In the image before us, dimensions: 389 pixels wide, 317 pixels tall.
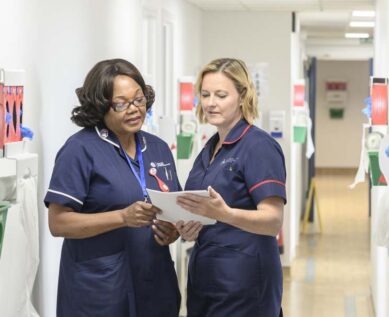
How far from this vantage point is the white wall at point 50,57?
3.49 meters

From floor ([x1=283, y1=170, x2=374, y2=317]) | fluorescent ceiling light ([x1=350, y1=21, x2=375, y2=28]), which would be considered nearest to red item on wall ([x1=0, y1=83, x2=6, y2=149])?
floor ([x1=283, y1=170, x2=374, y2=317])

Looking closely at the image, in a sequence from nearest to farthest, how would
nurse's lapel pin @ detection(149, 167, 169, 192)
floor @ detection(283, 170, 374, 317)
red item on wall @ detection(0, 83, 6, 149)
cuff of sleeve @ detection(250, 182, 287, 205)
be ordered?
cuff of sleeve @ detection(250, 182, 287, 205)
red item on wall @ detection(0, 83, 6, 149)
nurse's lapel pin @ detection(149, 167, 169, 192)
floor @ detection(283, 170, 374, 317)

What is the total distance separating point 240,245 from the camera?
302 cm

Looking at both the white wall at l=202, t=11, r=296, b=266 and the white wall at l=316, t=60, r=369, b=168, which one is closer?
the white wall at l=202, t=11, r=296, b=266

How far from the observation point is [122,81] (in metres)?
3.08

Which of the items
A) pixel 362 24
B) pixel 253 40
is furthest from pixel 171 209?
pixel 362 24

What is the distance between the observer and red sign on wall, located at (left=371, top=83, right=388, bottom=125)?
4.88 m

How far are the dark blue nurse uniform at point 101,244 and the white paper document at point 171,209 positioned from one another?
0.17 meters

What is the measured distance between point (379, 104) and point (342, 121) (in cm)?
1583

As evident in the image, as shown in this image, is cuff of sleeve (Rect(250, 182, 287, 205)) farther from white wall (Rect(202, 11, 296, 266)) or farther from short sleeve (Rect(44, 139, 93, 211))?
white wall (Rect(202, 11, 296, 266))

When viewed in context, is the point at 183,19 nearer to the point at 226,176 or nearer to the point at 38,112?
the point at 38,112

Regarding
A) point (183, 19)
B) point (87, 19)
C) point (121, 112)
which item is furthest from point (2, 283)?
point (183, 19)

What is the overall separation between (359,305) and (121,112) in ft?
16.5

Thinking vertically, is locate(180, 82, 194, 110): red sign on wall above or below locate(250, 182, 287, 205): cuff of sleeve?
above
